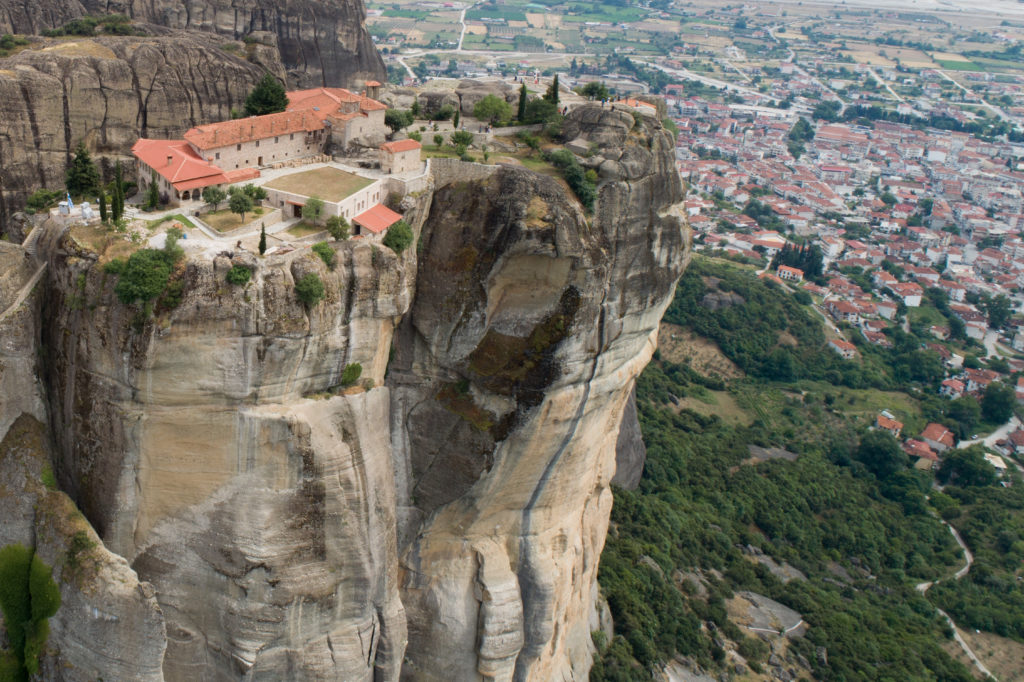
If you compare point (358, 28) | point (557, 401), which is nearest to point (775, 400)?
point (358, 28)

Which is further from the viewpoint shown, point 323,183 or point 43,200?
point 323,183

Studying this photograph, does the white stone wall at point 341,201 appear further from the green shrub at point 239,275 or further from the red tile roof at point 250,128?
the green shrub at point 239,275

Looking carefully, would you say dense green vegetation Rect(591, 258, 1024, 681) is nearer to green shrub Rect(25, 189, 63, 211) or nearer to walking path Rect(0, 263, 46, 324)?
walking path Rect(0, 263, 46, 324)

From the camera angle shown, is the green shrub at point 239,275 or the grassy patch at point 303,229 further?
the grassy patch at point 303,229

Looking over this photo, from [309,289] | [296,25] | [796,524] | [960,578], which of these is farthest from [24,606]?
[960,578]

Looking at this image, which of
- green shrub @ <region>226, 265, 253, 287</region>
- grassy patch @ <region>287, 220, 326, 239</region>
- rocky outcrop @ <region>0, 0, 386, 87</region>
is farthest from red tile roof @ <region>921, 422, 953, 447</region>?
green shrub @ <region>226, 265, 253, 287</region>

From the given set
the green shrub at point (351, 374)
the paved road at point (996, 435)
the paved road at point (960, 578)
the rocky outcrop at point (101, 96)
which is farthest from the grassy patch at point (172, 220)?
the paved road at point (996, 435)

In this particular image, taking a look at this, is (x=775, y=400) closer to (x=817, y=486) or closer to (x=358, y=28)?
(x=817, y=486)

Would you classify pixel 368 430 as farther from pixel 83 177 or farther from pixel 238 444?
pixel 83 177
